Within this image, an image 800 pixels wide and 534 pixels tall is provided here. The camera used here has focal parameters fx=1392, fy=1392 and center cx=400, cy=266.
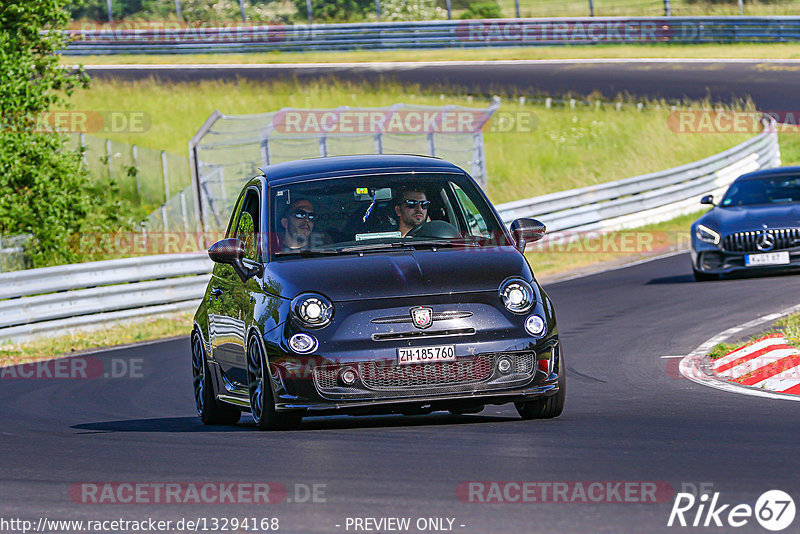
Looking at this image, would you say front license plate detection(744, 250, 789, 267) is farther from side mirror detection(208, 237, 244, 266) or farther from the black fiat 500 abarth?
side mirror detection(208, 237, 244, 266)

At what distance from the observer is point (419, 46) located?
50094mm

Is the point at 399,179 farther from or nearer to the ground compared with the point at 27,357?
farther from the ground

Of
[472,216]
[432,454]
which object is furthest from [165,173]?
[432,454]

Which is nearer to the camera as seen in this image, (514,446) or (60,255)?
(514,446)

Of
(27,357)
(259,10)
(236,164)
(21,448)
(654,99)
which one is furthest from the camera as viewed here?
(259,10)

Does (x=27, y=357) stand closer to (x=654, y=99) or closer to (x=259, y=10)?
(x=654, y=99)

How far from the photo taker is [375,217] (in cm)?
889

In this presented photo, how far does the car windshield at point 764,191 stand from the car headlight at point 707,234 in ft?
3.32

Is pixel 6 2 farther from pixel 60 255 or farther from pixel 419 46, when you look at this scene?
pixel 419 46

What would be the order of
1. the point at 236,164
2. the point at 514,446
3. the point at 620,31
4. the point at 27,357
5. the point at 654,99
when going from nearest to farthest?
the point at 514,446
the point at 27,357
the point at 236,164
the point at 654,99
the point at 620,31

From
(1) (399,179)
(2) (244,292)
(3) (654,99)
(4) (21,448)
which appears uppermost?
(1) (399,179)

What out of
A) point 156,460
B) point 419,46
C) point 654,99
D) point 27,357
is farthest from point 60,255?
point 419,46

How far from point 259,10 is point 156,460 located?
165ft

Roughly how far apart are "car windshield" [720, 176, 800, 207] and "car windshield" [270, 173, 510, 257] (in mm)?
10508
